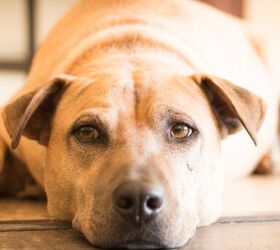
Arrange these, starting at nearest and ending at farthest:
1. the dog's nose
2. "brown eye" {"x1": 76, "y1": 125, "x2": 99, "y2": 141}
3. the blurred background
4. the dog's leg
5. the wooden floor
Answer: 1. the dog's nose
2. the wooden floor
3. "brown eye" {"x1": 76, "y1": 125, "x2": 99, "y2": 141}
4. the dog's leg
5. the blurred background

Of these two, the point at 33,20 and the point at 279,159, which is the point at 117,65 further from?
the point at 33,20

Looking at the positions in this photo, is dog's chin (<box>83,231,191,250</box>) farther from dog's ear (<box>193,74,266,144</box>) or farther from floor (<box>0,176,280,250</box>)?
dog's ear (<box>193,74,266,144</box>)

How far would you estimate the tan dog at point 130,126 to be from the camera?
1.69 meters

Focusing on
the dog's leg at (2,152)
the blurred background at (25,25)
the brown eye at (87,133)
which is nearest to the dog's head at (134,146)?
the brown eye at (87,133)

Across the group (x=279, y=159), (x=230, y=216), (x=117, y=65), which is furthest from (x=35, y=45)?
(x=230, y=216)

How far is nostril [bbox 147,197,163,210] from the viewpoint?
1.61 meters

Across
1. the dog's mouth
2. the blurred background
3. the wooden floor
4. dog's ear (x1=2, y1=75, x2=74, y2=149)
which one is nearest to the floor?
the wooden floor

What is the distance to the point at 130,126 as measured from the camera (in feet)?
6.20

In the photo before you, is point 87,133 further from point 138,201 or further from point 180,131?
point 138,201

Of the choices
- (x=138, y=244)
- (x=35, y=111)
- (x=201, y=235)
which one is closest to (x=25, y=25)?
(x=35, y=111)

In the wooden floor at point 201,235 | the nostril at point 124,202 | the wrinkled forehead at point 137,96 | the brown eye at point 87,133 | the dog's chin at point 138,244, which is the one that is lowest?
the wooden floor at point 201,235

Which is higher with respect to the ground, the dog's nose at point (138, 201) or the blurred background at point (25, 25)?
the dog's nose at point (138, 201)

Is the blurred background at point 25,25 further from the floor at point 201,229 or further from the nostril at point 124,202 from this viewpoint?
the nostril at point 124,202

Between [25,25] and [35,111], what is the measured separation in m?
2.92
